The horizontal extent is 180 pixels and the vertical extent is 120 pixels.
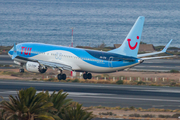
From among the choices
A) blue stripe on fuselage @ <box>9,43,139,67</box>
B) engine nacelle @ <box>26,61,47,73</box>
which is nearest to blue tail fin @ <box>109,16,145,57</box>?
blue stripe on fuselage @ <box>9,43,139,67</box>

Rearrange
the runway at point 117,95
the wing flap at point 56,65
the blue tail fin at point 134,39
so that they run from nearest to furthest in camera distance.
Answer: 1. the runway at point 117,95
2. the blue tail fin at point 134,39
3. the wing flap at point 56,65

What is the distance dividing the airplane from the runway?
4156 mm

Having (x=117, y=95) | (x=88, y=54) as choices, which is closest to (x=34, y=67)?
(x=88, y=54)

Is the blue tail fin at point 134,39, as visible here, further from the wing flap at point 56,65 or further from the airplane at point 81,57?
the wing flap at point 56,65

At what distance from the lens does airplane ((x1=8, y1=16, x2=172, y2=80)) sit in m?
53.3

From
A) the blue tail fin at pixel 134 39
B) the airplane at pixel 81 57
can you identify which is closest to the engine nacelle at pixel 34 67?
the airplane at pixel 81 57

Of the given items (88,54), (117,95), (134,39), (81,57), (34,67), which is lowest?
(117,95)

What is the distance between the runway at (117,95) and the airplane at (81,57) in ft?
13.6

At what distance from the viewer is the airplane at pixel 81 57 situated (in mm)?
53344

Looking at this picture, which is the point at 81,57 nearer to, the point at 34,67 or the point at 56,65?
the point at 56,65

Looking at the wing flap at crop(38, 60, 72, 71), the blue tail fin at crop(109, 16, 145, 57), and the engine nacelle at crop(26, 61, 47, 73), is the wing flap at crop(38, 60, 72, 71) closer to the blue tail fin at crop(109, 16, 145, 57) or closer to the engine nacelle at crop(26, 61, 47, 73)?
the engine nacelle at crop(26, 61, 47, 73)

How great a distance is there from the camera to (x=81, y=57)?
56.9 meters

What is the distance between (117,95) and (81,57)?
47.1ft

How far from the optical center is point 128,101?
40531mm
